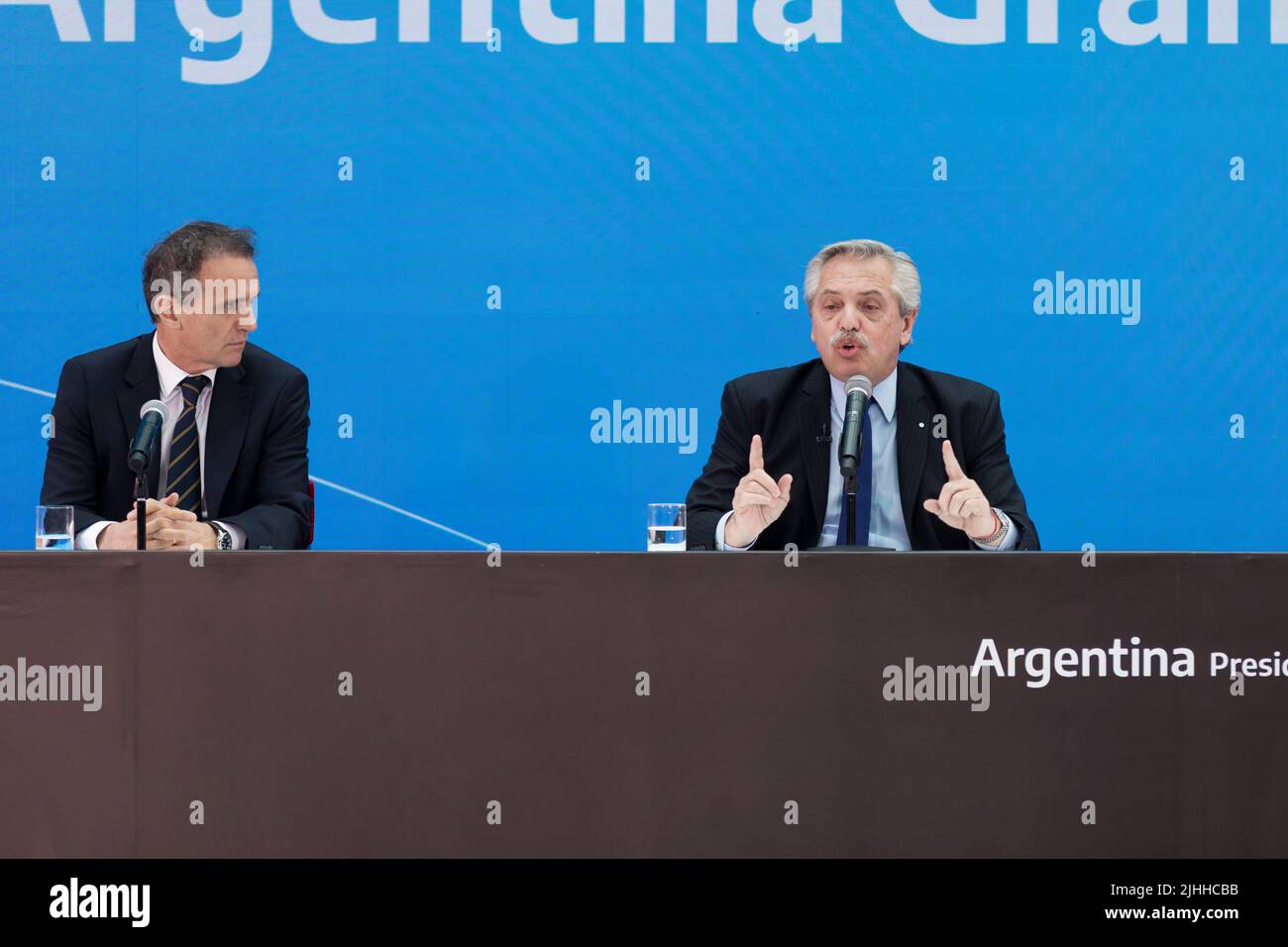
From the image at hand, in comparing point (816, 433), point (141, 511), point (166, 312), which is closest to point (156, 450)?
point (166, 312)

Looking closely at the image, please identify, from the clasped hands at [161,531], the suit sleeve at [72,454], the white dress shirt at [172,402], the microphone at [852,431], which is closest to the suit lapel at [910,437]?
the microphone at [852,431]

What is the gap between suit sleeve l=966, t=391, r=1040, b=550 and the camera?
2.63 m

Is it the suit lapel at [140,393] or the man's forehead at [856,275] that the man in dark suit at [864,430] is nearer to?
the man's forehead at [856,275]

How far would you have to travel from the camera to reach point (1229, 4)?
351cm

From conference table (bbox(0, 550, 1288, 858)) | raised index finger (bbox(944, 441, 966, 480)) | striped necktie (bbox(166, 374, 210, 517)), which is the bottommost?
conference table (bbox(0, 550, 1288, 858))

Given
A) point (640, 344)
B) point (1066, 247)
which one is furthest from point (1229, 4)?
point (640, 344)

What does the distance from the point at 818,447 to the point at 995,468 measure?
1.28 ft

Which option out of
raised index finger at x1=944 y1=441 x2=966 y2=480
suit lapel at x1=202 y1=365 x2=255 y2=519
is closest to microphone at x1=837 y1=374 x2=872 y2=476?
raised index finger at x1=944 y1=441 x2=966 y2=480

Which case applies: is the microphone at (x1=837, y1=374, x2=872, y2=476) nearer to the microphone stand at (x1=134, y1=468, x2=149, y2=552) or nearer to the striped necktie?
the microphone stand at (x1=134, y1=468, x2=149, y2=552)

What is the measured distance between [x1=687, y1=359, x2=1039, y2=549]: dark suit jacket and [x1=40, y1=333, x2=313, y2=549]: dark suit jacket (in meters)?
0.92

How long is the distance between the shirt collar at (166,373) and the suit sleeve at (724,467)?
3.71 feet

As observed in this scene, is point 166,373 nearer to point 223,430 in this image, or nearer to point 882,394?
point 223,430

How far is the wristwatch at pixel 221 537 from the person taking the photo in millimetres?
2367
